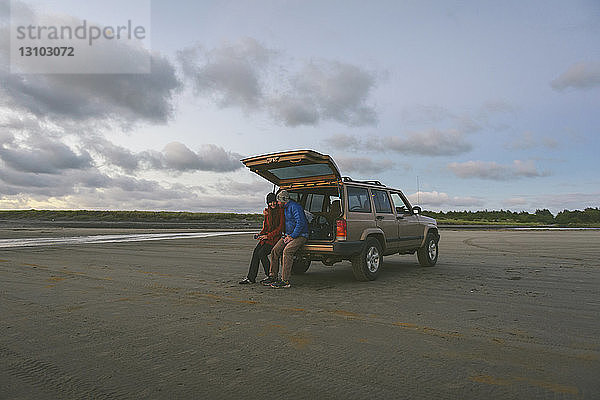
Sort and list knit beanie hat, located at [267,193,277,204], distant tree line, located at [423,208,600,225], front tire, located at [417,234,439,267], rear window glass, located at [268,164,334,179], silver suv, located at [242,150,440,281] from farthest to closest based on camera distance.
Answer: distant tree line, located at [423,208,600,225]
front tire, located at [417,234,439,267]
rear window glass, located at [268,164,334,179]
silver suv, located at [242,150,440,281]
knit beanie hat, located at [267,193,277,204]

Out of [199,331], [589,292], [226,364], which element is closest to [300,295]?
[199,331]

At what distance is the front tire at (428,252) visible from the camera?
36.9ft

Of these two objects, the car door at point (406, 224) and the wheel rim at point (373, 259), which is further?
the car door at point (406, 224)

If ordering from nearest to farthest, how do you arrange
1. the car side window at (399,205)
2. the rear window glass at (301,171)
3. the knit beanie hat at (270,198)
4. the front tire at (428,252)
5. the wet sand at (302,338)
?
the wet sand at (302,338), the knit beanie hat at (270,198), the rear window glass at (301,171), the car side window at (399,205), the front tire at (428,252)

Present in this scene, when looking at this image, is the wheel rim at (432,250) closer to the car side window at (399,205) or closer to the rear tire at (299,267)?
the car side window at (399,205)

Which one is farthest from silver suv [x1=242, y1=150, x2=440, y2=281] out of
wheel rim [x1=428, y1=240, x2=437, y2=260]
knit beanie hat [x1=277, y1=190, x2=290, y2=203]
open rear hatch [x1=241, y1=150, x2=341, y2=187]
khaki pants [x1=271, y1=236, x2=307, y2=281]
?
wheel rim [x1=428, y1=240, x2=437, y2=260]

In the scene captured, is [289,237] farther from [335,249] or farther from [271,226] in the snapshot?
[335,249]

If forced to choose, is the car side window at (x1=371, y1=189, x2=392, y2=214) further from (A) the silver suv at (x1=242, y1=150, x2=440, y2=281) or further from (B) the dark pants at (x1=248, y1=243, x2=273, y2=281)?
(B) the dark pants at (x1=248, y1=243, x2=273, y2=281)

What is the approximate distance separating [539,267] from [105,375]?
35.2 ft

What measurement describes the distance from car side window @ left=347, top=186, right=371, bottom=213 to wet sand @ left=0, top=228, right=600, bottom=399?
1532mm

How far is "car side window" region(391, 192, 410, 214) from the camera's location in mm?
10508

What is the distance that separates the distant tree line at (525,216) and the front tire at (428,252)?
70493mm

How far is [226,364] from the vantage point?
4.02m

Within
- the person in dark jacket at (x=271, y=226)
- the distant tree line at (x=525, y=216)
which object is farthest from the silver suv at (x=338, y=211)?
the distant tree line at (x=525, y=216)
